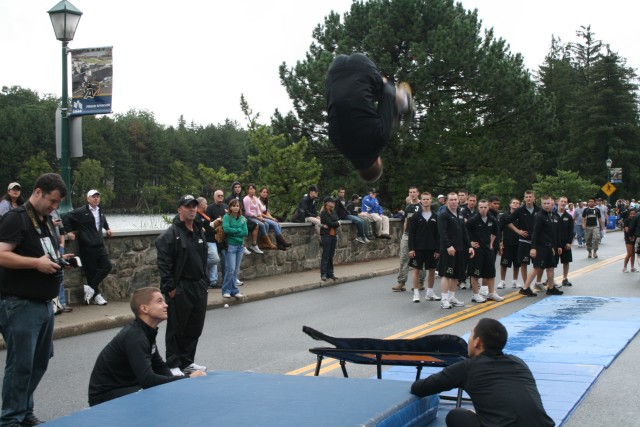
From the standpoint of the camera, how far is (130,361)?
17.4ft

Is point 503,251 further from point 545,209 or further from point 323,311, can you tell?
point 323,311

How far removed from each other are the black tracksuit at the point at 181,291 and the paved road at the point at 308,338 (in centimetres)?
72

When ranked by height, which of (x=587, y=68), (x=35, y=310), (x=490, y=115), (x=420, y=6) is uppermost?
(x=587, y=68)

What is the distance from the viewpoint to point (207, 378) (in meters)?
5.64

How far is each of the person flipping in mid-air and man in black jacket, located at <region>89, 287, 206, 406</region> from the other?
76.9 inches

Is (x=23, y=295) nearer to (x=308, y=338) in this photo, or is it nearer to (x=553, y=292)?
(x=308, y=338)

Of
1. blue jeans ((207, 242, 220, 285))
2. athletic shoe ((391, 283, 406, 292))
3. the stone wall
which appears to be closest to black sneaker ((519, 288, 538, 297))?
athletic shoe ((391, 283, 406, 292))

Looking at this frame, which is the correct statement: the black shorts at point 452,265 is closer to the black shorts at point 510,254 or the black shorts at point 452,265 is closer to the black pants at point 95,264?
the black shorts at point 510,254

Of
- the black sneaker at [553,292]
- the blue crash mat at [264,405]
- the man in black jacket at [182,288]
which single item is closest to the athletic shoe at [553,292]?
the black sneaker at [553,292]

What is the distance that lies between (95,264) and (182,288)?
5218mm

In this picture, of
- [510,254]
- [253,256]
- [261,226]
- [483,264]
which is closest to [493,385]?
[483,264]

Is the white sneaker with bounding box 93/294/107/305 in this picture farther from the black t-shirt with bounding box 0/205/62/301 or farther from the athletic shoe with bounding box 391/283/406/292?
the black t-shirt with bounding box 0/205/62/301

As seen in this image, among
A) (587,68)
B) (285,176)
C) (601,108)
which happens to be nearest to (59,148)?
(285,176)

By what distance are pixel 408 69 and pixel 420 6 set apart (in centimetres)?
417
